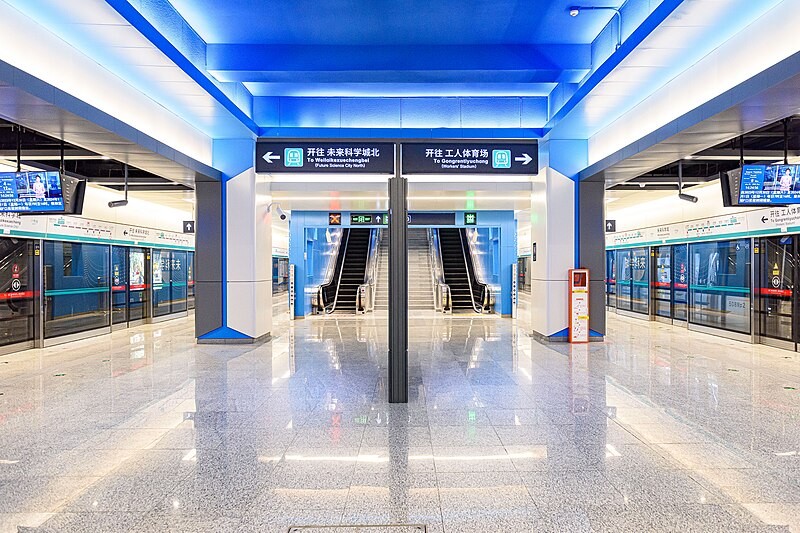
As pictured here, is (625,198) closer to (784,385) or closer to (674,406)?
(784,385)

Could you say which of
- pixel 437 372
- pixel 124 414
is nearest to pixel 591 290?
pixel 437 372

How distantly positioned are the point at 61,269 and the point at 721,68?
12412 millimetres

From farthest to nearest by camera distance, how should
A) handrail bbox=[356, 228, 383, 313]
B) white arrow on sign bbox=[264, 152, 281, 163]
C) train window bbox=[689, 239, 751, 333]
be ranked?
1. handrail bbox=[356, 228, 383, 313]
2. train window bbox=[689, 239, 751, 333]
3. white arrow on sign bbox=[264, 152, 281, 163]

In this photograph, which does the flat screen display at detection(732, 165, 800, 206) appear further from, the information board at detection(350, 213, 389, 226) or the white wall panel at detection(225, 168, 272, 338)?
the information board at detection(350, 213, 389, 226)

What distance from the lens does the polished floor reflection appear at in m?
3.11

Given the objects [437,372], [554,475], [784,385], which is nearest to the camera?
[554,475]

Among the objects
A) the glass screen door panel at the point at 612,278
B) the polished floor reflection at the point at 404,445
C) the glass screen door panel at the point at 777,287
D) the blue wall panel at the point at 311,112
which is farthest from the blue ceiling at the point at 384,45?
the glass screen door panel at the point at 612,278

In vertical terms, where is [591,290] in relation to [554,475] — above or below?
above

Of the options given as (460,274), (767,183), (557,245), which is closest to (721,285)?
(557,245)

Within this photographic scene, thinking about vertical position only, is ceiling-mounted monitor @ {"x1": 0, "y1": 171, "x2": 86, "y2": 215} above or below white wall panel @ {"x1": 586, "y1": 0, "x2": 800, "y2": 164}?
below

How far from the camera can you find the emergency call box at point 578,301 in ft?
32.7

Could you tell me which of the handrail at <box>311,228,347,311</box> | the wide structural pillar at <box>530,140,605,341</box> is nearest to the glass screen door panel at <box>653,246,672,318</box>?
the wide structural pillar at <box>530,140,605,341</box>

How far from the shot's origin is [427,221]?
16.9 meters

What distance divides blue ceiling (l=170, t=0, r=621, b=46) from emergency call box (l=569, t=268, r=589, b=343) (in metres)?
4.34
